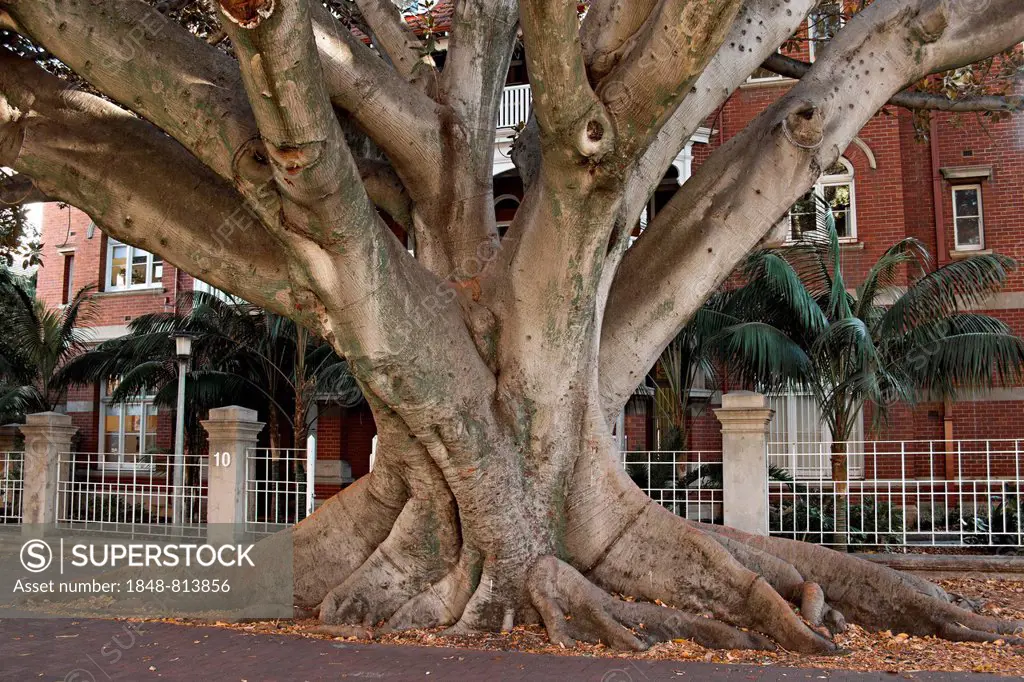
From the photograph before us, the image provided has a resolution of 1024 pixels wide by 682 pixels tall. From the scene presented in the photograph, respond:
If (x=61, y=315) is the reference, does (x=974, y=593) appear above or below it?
below

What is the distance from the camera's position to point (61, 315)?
19.7 metres

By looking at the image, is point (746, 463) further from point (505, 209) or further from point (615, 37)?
point (505, 209)

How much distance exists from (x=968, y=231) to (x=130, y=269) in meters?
17.6

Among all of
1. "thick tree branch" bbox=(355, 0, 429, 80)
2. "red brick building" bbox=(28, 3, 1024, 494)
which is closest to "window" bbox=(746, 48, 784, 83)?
"red brick building" bbox=(28, 3, 1024, 494)

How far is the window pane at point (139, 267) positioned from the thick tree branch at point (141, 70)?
15709 mm

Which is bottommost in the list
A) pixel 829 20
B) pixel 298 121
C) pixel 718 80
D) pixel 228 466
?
pixel 228 466

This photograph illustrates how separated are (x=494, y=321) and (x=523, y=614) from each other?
2335 mm

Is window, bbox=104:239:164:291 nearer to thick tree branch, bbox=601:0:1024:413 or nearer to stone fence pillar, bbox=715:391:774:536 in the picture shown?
stone fence pillar, bbox=715:391:774:536

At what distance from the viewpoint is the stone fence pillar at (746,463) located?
10.3m

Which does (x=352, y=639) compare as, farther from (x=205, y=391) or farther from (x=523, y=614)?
(x=205, y=391)

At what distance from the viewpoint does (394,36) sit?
8.53m

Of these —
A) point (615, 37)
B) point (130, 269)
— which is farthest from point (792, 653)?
point (130, 269)

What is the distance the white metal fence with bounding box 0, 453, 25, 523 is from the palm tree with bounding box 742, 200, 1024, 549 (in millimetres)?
10805

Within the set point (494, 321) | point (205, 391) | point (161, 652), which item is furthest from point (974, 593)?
point (205, 391)
